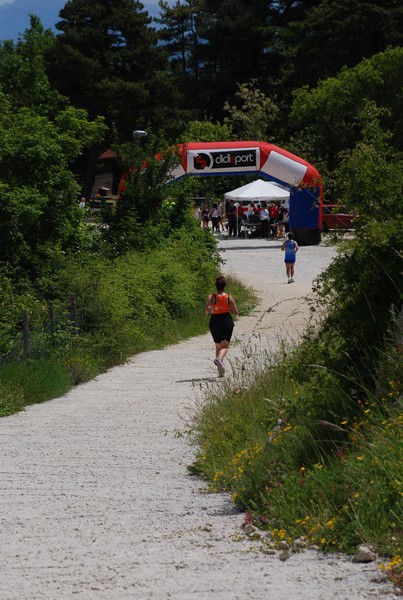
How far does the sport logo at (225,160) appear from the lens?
127 ft

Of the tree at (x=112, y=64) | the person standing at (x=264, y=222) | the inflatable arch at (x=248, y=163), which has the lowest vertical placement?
the person standing at (x=264, y=222)

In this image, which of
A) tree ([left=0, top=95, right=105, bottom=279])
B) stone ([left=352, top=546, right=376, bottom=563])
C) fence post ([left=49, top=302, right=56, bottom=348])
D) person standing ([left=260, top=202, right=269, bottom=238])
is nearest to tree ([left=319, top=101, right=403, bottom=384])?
stone ([left=352, top=546, right=376, bottom=563])

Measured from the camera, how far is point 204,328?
24.6m

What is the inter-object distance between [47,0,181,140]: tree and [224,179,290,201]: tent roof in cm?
2064

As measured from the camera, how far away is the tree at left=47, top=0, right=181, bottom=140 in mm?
69375

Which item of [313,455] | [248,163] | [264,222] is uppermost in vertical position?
[248,163]

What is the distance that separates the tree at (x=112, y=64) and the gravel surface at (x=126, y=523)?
56444 millimetres

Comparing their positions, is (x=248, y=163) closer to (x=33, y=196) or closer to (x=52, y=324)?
(x=33, y=196)

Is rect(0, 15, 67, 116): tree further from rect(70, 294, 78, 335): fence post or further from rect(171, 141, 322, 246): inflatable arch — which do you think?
rect(70, 294, 78, 335): fence post

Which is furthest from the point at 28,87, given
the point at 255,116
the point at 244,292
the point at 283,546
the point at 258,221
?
the point at 283,546

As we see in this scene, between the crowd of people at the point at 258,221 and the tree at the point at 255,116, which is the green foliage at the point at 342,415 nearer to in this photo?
the crowd of people at the point at 258,221

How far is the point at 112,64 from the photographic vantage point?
7194cm

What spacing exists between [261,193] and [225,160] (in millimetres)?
9157

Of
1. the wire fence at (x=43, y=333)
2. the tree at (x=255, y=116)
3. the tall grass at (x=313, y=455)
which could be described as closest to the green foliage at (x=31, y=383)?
the wire fence at (x=43, y=333)
